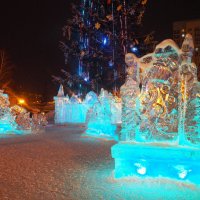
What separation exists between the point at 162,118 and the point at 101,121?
685cm

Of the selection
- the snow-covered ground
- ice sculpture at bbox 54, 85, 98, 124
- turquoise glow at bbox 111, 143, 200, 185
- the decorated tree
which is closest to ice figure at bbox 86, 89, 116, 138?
the snow-covered ground

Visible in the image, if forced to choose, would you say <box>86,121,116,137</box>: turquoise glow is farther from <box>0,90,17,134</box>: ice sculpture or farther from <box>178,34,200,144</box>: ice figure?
<box>178,34,200,144</box>: ice figure

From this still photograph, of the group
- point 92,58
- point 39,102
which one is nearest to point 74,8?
point 92,58

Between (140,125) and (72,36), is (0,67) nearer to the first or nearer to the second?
(72,36)

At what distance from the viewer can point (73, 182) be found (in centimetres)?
479

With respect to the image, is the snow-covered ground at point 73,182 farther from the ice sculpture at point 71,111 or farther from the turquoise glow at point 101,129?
the ice sculpture at point 71,111

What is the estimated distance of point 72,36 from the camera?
2434cm

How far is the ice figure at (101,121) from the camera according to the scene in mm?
11578

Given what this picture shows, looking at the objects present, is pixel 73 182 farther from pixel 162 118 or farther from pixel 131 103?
pixel 162 118

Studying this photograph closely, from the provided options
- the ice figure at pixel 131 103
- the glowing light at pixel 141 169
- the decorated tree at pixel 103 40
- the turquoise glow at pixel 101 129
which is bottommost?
the glowing light at pixel 141 169

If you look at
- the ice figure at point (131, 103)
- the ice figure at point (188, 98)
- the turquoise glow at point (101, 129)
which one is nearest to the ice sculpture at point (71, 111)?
the turquoise glow at point (101, 129)

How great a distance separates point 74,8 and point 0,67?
48.3ft

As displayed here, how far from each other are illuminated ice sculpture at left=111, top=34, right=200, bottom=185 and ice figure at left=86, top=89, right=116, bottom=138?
238 inches

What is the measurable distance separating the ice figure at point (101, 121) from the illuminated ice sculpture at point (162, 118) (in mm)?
6049
